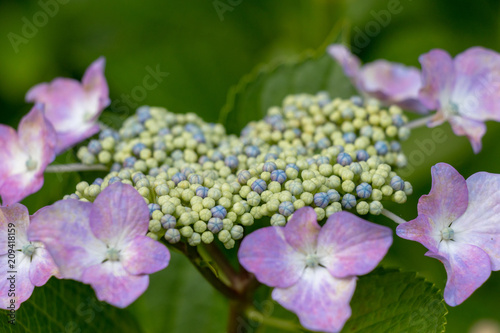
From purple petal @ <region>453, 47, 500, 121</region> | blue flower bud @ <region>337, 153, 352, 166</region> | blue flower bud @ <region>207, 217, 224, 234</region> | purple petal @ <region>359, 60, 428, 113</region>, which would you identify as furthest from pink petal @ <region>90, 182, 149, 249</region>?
purple petal @ <region>453, 47, 500, 121</region>

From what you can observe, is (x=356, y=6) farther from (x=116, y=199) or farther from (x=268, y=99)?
(x=116, y=199)

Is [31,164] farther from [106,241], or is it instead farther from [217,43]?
[217,43]

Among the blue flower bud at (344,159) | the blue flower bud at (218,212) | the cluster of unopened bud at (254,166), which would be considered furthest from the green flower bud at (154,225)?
the blue flower bud at (344,159)

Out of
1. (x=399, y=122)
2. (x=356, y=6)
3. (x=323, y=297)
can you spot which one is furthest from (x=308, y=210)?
(x=356, y=6)

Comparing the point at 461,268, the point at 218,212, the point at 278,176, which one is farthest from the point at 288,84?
the point at 461,268

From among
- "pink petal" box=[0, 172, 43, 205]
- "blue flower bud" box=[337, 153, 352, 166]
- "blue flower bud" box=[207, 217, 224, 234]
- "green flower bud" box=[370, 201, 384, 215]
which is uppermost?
"blue flower bud" box=[337, 153, 352, 166]

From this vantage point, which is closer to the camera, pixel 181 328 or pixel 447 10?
pixel 181 328

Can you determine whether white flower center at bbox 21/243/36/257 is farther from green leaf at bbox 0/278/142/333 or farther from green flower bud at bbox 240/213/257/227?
green flower bud at bbox 240/213/257/227
